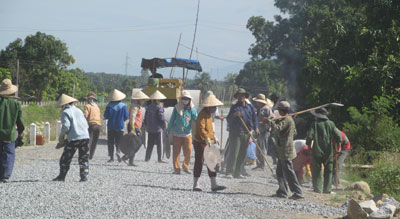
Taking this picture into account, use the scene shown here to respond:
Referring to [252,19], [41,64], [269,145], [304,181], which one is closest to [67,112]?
[304,181]

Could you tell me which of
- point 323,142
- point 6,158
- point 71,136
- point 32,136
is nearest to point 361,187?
point 323,142

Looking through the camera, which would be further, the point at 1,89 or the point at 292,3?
the point at 292,3

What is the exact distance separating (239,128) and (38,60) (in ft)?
172

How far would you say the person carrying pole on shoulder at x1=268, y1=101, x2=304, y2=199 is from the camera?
9125mm

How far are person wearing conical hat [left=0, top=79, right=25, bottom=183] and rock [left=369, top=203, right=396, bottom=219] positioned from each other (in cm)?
618

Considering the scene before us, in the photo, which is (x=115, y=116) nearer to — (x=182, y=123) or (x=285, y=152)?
(x=182, y=123)

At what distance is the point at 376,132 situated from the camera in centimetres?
1501

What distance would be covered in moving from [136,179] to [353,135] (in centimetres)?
771

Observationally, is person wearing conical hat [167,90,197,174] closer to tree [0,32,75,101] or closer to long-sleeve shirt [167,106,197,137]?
long-sleeve shirt [167,106,197,137]

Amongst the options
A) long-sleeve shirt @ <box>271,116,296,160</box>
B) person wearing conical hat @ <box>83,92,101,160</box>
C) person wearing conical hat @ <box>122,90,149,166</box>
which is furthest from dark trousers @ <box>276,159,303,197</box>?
person wearing conical hat @ <box>83,92,101,160</box>

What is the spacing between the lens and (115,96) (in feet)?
43.0

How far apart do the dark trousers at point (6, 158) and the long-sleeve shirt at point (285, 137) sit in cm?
468

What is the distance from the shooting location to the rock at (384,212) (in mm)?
7020

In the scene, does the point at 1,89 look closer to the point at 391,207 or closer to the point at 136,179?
the point at 136,179
